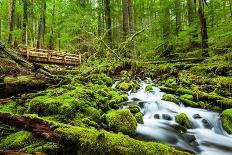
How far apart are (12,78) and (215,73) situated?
27.4ft

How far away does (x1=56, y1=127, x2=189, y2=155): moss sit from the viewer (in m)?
3.70

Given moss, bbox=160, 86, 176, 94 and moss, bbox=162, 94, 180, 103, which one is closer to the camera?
moss, bbox=162, 94, 180, 103

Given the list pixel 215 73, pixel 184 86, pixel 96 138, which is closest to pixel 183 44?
pixel 215 73

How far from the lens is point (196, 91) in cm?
866

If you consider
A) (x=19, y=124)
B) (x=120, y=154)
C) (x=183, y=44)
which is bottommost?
(x=120, y=154)

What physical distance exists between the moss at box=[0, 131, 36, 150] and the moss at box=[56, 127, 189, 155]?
0.72 m

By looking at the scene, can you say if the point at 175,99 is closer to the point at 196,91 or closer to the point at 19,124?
the point at 196,91

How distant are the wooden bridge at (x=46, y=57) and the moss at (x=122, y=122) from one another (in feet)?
34.4

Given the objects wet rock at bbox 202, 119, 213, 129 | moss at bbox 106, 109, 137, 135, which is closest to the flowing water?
wet rock at bbox 202, 119, 213, 129

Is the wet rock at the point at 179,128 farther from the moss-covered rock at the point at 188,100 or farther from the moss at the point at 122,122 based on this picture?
the moss-covered rock at the point at 188,100

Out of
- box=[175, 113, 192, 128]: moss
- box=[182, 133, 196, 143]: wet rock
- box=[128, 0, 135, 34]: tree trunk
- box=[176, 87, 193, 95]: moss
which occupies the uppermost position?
box=[128, 0, 135, 34]: tree trunk

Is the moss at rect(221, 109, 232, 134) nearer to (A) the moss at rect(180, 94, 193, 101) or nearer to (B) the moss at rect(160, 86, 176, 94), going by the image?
(A) the moss at rect(180, 94, 193, 101)

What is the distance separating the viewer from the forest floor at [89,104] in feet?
12.6

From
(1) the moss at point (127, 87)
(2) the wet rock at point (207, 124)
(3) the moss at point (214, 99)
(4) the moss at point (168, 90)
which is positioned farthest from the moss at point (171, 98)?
(1) the moss at point (127, 87)
